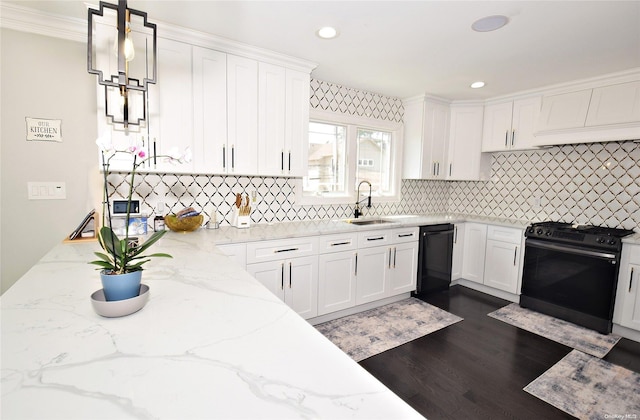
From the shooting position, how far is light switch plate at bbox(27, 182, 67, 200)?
223cm

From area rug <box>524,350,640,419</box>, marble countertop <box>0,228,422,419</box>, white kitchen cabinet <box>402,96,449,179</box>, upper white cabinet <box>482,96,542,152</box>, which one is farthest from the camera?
white kitchen cabinet <box>402,96,449,179</box>

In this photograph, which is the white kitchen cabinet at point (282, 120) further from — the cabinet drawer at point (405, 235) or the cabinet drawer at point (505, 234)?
the cabinet drawer at point (505, 234)

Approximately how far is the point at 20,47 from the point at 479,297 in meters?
4.85

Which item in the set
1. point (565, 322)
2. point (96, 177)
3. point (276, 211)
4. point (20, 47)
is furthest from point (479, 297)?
point (20, 47)

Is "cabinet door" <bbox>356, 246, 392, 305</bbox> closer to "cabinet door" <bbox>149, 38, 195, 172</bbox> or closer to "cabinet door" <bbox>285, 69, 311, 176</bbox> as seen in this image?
"cabinet door" <bbox>285, 69, 311, 176</bbox>

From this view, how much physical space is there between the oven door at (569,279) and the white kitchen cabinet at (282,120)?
2672 millimetres

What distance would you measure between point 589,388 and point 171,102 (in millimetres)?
3595

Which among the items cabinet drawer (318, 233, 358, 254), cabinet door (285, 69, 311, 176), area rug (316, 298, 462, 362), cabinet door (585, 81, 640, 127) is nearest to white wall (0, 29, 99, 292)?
cabinet door (285, 69, 311, 176)

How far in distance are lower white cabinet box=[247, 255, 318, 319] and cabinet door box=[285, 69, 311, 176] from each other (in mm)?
856

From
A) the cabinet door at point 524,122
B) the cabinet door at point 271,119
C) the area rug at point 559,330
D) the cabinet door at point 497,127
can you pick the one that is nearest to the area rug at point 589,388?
the area rug at point 559,330

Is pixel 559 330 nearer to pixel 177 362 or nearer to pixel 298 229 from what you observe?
pixel 298 229

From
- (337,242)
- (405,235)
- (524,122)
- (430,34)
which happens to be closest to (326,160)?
(337,242)

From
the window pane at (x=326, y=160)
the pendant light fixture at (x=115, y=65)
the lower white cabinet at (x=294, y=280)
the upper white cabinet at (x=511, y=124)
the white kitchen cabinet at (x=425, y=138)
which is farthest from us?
the white kitchen cabinet at (x=425, y=138)

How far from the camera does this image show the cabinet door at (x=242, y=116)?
255 centimetres
